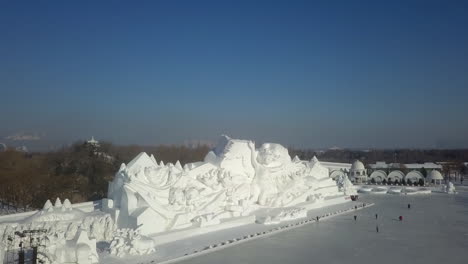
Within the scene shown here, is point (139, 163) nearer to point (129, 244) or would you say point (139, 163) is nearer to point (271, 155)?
point (129, 244)


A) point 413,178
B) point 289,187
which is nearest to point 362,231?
point 289,187

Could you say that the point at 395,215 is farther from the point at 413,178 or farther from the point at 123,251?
the point at 413,178

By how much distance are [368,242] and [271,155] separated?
1127 centimetres

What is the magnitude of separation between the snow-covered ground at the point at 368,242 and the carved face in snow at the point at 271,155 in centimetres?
598

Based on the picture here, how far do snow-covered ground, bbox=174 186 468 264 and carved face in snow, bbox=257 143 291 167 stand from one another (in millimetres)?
5983

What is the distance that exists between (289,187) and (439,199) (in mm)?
14105

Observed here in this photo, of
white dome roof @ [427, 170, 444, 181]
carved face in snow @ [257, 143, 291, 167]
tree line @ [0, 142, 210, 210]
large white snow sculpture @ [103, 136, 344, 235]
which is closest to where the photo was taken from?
large white snow sculpture @ [103, 136, 344, 235]

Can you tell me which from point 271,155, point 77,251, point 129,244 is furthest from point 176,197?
point 271,155

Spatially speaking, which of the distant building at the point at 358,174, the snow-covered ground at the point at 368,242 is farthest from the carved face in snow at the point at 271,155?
the distant building at the point at 358,174

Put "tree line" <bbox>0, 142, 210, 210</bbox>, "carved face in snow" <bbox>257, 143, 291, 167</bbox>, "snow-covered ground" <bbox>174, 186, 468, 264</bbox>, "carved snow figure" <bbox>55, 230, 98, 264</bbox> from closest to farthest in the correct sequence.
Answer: "carved snow figure" <bbox>55, 230, 98, 264</bbox> < "snow-covered ground" <bbox>174, 186, 468, 264</bbox> < "tree line" <bbox>0, 142, 210, 210</bbox> < "carved face in snow" <bbox>257, 143, 291, 167</bbox>

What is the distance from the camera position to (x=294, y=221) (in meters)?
23.0

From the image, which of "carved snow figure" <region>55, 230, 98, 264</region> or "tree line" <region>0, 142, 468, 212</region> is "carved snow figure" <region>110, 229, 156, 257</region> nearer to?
"carved snow figure" <region>55, 230, 98, 264</region>

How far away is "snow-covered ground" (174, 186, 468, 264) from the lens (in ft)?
51.1

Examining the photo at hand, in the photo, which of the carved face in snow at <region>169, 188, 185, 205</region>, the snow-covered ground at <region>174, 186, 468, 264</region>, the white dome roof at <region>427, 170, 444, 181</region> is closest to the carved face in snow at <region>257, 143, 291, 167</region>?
the snow-covered ground at <region>174, 186, 468, 264</region>
